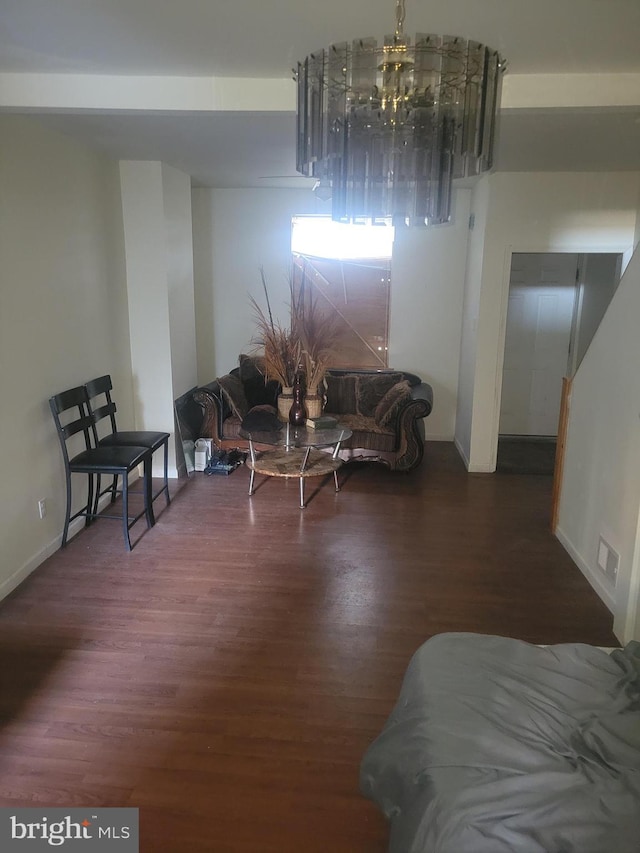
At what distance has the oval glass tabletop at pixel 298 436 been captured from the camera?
4605 millimetres

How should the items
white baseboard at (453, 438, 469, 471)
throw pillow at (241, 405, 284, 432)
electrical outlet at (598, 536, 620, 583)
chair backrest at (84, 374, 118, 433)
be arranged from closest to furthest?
electrical outlet at (598, 536, 620, 583)
chair backrest at (84, 374, 118, 433)
throw pillow at (241, 405, 284, 432)
white baseboard at (453, 438, 469, 471)

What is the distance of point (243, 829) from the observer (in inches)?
76.0

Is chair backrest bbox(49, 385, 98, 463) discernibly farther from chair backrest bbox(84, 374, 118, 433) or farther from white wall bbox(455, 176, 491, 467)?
white wall bbox(455, 176, 491, 467)

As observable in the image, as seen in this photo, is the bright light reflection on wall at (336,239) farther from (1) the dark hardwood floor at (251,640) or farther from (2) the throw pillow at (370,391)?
(1) the dark hardwood floor at (251,640)

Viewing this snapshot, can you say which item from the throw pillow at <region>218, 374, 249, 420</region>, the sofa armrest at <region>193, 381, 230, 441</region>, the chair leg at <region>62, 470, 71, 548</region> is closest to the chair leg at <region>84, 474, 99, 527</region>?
the chair leg at <region>62, 470, 71, 548</region>

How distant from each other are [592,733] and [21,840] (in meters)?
1.71

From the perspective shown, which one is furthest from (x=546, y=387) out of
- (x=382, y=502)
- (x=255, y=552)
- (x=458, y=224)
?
(x=255, y=552)

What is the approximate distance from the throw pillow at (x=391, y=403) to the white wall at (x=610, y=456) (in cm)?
160

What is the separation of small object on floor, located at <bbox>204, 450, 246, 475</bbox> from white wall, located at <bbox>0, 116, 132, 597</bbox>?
1.32 meters

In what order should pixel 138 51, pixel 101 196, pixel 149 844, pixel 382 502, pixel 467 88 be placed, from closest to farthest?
pixel 467 88, pixel 149 844, pixel 138 51, pixel 101 196, pixel 382 502

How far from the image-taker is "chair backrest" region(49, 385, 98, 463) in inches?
146

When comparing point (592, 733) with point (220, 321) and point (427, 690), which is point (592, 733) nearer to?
point (427, 690)

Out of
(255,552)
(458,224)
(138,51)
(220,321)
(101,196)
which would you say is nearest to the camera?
(138,51)

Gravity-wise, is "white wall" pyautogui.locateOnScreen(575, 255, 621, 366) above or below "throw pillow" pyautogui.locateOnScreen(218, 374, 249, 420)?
above
